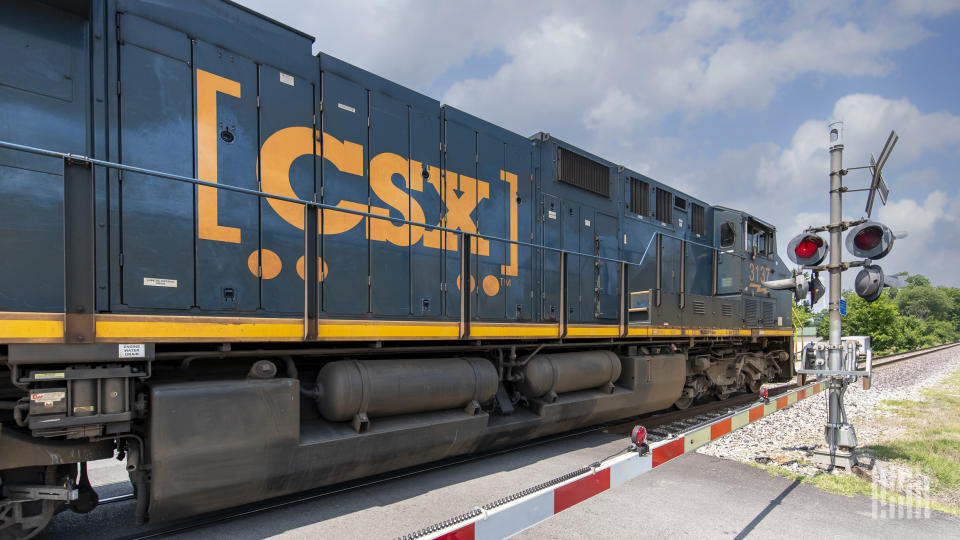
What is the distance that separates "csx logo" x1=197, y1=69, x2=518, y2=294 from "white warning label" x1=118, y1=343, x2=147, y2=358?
1094 mm

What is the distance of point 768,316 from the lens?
984 centimetres

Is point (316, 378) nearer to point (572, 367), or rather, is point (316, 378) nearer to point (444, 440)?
point (444, 440)

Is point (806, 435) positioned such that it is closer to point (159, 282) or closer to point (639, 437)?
point (639, 437)

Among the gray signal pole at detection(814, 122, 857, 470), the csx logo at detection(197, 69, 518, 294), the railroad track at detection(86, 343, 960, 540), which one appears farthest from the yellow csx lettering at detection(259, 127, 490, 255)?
the gray signal pole at detection(814, 122, 857, 470)

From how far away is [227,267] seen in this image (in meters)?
3.98

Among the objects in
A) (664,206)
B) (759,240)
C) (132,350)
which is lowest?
(132,350)

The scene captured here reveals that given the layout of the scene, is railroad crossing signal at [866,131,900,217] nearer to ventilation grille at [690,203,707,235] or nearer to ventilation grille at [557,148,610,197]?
ventilation grille at [557,148,610,197]

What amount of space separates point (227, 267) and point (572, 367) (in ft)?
12.7

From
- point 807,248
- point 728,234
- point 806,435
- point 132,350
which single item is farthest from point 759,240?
point 132,350

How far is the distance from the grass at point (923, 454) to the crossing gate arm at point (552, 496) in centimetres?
233

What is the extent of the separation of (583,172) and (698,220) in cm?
355

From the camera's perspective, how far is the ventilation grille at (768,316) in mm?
9656

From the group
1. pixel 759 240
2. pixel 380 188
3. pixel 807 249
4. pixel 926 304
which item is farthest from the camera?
pixel 926 304

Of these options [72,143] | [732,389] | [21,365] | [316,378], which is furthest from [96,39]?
[732,389]
